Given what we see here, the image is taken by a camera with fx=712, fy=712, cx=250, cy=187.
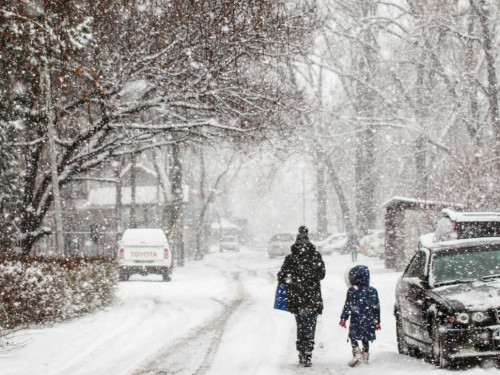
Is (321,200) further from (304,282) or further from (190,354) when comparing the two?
(304,282)

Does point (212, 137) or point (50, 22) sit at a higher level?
point (50, 22)

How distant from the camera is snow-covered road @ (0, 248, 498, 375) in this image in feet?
28.9

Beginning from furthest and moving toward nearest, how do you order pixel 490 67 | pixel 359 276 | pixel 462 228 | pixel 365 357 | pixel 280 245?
pixel 280 245 → pixel 490 67 → pixel 462 228 → pixel 359 276 → pixel 365 357

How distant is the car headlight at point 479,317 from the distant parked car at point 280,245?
1592 inches

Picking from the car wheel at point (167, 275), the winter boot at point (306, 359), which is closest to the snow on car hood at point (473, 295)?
the winter boot at point (306, 359)

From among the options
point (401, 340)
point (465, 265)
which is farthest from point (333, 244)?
point (465, 265)

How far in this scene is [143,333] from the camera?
12.4 metres

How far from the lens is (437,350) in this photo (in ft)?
27.0

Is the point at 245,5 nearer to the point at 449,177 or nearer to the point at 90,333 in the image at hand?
the point at 90,333

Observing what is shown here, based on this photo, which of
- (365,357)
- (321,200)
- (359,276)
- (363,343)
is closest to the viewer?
(365,357)

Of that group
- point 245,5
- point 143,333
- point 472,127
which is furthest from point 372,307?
point 472,127

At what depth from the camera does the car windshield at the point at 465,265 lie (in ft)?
30.1

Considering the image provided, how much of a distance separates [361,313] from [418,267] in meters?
1.36

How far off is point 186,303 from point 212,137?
4.21m
